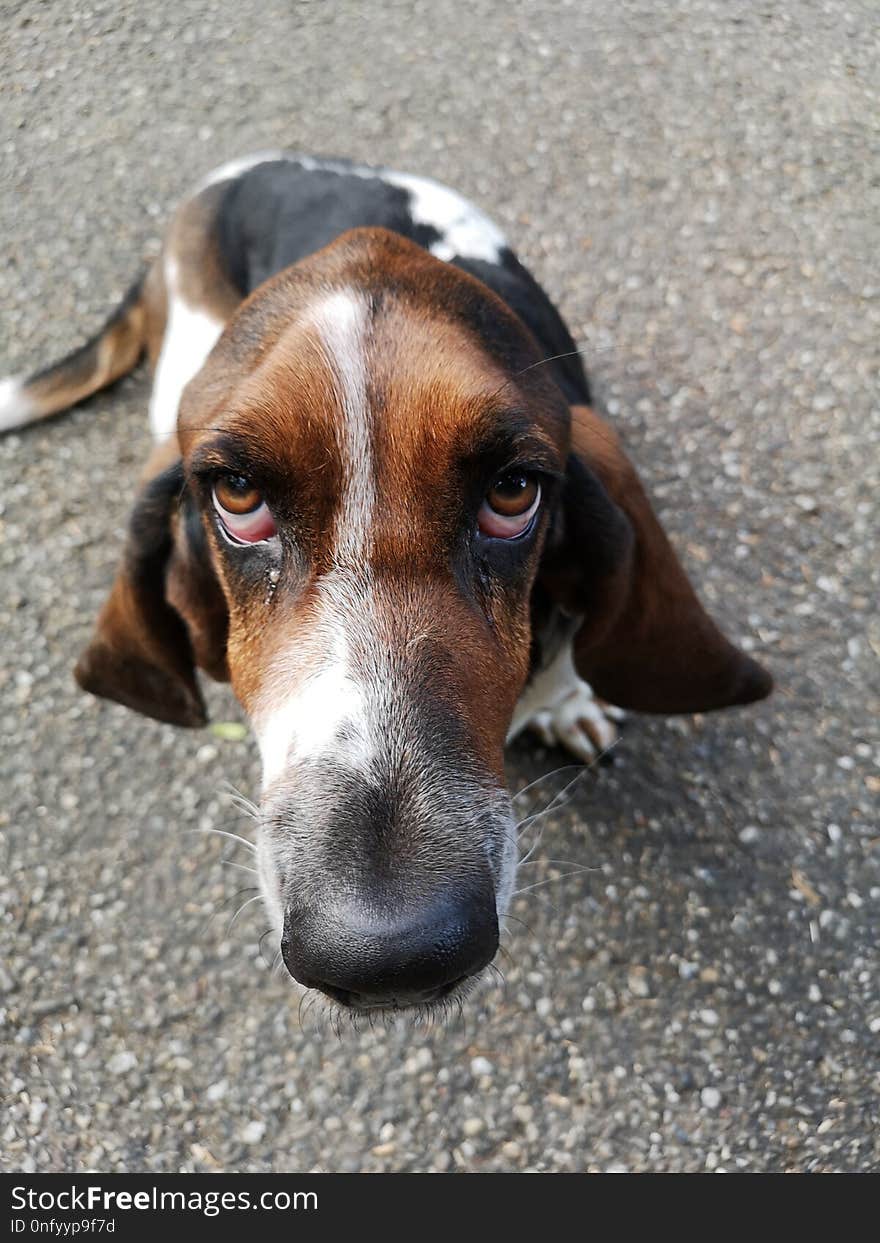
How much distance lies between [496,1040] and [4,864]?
6.20 feet

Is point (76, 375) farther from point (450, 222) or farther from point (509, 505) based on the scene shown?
point (509, 505)

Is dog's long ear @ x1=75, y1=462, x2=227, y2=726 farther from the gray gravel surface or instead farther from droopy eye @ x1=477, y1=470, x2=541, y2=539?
droopy eye @ x1=477, y1=470, x2=541, y2=539

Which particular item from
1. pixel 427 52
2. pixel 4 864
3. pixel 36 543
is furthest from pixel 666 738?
pixel 427 52

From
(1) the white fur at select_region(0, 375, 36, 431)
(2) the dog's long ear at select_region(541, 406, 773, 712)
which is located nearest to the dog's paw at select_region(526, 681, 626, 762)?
(2) the dog's long ear at select_region(541, 406, 773, 712)

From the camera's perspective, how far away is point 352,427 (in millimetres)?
2148

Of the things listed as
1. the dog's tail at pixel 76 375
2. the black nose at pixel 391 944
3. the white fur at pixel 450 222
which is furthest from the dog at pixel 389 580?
the dog's tail at pixel 76 375

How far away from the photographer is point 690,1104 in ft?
10.8

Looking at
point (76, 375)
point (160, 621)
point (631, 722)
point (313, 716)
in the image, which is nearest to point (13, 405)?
point (76, 375)

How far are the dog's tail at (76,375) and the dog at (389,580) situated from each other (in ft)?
6.31

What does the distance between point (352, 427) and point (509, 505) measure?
0.39 meters

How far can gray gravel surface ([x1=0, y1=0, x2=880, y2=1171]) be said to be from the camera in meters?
3.34

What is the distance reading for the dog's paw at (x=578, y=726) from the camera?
3.78 meters
